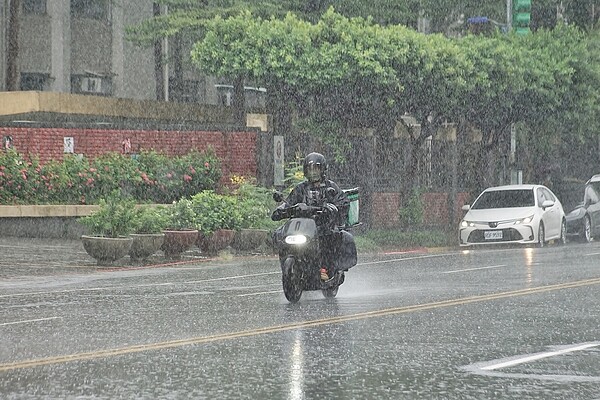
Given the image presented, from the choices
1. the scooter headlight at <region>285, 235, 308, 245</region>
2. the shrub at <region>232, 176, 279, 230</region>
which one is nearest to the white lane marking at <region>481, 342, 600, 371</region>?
the scooter headlight at <region>285, 235, 308, 245</region>

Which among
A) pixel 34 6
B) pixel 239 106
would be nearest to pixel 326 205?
pixel 239 106

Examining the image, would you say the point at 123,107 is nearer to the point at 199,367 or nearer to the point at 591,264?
the point at 591,264

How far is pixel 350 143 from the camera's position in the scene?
39.1 m

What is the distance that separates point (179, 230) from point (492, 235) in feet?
28.4

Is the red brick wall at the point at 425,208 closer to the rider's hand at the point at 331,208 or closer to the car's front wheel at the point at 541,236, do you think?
the car's front wheel at the point at 541,236

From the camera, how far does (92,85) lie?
171 ft

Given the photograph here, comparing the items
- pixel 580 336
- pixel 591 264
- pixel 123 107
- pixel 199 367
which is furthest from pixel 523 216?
pixel 199 367

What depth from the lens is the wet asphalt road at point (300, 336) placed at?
34.4 feet

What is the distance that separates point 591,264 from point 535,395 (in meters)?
15.7

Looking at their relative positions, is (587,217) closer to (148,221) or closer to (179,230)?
(179,230)

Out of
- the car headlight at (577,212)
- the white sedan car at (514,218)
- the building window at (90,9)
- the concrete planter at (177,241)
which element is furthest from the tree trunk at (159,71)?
the concrete planter at (177,241)

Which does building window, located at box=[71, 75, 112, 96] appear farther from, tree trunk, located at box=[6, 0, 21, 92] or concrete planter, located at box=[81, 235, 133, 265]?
concrete planter, located at box=[81, 235, 133, 265]

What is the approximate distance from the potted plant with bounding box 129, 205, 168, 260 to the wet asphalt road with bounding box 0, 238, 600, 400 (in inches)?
97.5

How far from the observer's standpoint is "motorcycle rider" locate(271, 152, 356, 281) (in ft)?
58.6
